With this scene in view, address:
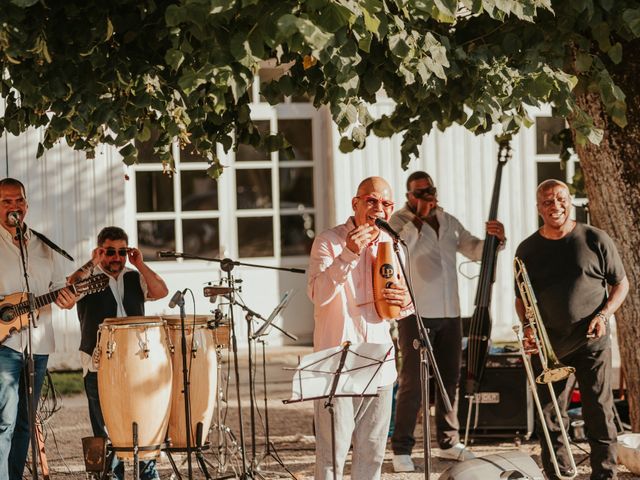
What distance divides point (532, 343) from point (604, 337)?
1.59 feet

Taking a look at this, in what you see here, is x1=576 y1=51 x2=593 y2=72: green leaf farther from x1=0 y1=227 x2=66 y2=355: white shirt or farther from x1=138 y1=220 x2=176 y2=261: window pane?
x1=138 y1=220 x2=176 y2=261: window pane

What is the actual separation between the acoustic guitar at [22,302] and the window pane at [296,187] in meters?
6.47

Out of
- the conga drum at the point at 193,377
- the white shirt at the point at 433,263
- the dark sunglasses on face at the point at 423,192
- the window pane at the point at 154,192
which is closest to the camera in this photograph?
the conga drum at the point at 193,377

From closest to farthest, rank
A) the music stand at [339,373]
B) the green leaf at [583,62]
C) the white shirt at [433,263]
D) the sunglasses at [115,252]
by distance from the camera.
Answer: the music stand at [339,373], the green leaf at [583,62], the sunglasses at [115,252], the white shirt at [433,263]

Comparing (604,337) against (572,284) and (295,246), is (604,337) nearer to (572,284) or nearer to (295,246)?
(572,284)

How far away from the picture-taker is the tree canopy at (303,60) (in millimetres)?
5102

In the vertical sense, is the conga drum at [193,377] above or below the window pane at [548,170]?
below

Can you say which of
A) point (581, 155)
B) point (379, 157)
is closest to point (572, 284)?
point (581, 155)

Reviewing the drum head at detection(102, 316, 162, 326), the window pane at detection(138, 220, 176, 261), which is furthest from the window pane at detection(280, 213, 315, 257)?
the drum head at detection(102, 316, 162, 326)

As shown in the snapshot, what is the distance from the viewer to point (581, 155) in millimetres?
8031

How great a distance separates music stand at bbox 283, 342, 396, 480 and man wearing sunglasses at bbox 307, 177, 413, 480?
14 centimetres

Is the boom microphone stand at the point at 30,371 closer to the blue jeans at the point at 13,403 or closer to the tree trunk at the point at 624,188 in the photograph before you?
the blue jeans at the point at 13,403

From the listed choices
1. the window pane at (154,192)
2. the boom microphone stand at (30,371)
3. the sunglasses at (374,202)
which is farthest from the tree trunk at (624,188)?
the window pane at (154,192)

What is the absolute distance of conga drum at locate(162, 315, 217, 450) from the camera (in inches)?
271
